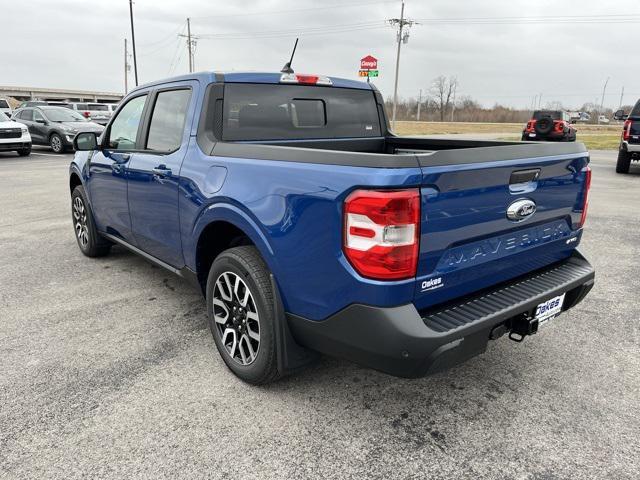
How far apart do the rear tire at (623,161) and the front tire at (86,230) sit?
42.0ft

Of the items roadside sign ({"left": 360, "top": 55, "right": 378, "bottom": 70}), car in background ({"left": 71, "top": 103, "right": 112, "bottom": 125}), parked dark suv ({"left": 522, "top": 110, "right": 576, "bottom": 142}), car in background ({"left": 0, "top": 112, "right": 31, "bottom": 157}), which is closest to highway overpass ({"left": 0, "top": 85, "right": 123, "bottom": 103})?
car in background ({"left": 71, "top": 103, "right": 112, "bottom": 125})

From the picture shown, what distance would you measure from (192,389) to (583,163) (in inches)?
105

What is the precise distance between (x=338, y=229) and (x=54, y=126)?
18488 mm

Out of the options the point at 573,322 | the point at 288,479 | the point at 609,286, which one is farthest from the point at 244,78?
the point at 609,286

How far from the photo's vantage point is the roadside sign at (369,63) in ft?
87.4

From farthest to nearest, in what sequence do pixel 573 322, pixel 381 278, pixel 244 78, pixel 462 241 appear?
pixel 573 322, pixel 244 78, pixel 462 241, pixel 381 278

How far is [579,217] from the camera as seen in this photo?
305 centimetres

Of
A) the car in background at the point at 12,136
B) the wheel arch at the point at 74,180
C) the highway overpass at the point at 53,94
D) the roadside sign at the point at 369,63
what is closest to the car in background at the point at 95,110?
the car in background at the point at 12,136

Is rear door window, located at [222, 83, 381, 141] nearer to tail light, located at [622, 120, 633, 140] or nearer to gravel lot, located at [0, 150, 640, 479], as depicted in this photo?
gravel lot, located at [0, 150, 640, 479]

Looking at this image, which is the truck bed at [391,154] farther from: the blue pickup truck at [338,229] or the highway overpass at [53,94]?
the highway overpass at [53,94]

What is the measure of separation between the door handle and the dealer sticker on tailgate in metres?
2.45

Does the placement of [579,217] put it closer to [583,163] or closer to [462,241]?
[583,163]

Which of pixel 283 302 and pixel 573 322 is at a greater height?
pixel 283 302

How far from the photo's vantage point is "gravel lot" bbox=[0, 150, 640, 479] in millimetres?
2295
